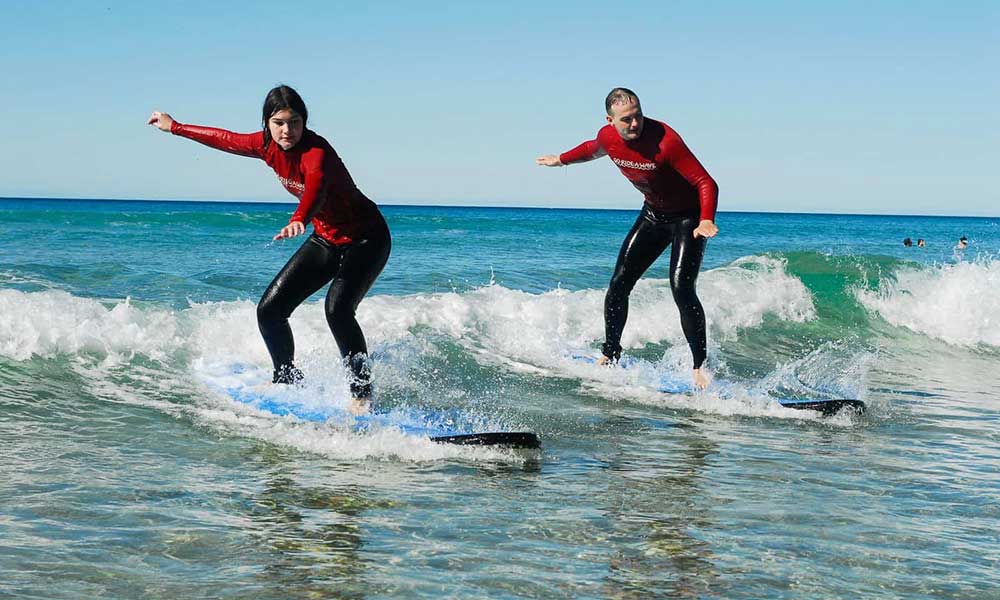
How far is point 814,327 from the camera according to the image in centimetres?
1449

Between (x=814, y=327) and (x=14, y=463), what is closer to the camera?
(x=14, y=463)

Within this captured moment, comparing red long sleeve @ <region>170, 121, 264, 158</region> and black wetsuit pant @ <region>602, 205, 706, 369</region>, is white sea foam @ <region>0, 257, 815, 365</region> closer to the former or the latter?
black wetsuit pant @ <region>602, 205, 706, 369</region>

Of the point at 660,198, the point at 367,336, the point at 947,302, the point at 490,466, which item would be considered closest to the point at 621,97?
the point at 660,198

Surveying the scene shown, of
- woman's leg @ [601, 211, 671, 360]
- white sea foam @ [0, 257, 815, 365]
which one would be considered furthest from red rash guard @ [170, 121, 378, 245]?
woman's leg @ [601, 211, 671, 360]

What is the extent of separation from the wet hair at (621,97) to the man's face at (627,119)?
0.07ft

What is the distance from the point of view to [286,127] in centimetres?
601

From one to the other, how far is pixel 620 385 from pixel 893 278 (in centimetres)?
1040

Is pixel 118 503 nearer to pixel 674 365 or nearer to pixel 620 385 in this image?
pixel 620 385

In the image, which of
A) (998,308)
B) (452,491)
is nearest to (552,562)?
(452,491)

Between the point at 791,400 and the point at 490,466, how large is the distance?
3.13 meters

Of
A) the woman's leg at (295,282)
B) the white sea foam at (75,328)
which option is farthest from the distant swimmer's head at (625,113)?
the white sea foam at (75,328)

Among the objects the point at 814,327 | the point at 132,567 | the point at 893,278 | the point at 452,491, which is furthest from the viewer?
the point at 893,278

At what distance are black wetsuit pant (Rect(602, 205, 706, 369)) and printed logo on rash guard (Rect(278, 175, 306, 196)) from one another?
2.91 meters

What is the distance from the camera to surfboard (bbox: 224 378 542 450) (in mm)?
5996
